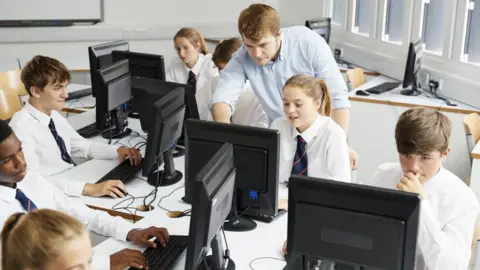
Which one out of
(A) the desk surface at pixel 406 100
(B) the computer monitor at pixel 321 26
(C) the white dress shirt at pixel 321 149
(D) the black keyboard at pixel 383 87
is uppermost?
(B) the computer monitor at pixel 321 26

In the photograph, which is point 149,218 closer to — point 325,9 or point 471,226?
point 471,226

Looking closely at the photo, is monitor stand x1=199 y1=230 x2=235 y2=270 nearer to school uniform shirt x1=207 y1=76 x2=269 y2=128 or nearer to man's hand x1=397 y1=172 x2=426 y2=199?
man's hand x1=397 y1=172 x2=426 y2=199

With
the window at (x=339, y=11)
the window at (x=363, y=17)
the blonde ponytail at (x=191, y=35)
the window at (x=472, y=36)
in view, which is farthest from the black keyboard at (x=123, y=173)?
the window at (x=339, y=11)

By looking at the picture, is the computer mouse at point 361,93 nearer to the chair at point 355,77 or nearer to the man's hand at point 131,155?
the chair at point 355,77

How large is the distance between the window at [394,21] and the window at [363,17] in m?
0.24

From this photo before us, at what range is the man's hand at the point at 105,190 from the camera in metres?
2.87

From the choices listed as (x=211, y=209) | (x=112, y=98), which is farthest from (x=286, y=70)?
(x=211, y=209)

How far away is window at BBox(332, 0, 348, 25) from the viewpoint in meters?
6.40

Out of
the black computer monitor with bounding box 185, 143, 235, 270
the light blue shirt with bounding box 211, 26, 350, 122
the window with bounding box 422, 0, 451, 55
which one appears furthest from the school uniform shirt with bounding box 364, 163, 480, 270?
the window with bounding box 422, 0, 451, 55

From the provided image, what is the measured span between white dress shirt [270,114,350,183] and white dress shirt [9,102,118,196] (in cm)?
100

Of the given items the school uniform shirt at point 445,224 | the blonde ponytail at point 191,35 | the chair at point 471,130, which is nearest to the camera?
the school uniform shirt at point 445,224

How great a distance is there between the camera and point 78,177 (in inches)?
123

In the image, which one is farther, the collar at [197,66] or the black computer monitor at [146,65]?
the collar at [197,66]

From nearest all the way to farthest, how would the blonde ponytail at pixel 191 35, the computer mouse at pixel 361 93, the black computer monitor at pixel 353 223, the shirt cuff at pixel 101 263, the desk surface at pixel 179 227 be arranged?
the black computer monitor at pixel 353 223
the shirt cuff at pixel 101 263
the desk surface at pixel 179 227
the blonde ponytail at pixel 191 35
the computer mouse at pixel 361 93
